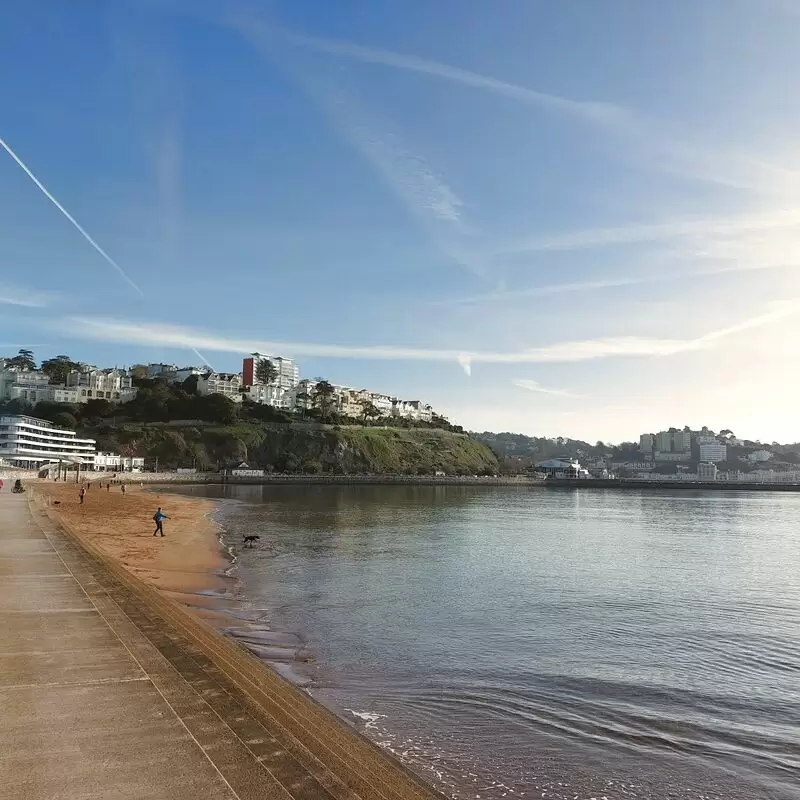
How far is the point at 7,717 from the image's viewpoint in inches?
281

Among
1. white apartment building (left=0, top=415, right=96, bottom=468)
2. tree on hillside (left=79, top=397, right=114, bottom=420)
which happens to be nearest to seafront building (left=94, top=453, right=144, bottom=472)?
white apartment building (left=0, top=415, right=96, bottom=468)

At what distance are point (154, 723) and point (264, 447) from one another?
175286 millimetres

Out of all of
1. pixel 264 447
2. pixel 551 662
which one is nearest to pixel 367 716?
pixel 551 662

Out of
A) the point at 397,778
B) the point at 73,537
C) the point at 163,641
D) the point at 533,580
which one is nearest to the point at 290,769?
the point at 397,778

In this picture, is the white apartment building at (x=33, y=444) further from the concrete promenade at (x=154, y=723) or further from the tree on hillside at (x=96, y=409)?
the concrete promenade at (x=154, y=723)

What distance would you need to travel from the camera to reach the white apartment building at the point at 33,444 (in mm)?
130625

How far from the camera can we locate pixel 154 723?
7125 millimetres

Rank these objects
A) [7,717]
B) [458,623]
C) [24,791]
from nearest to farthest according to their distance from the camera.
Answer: [24,791]
[7,717]
[458,623]

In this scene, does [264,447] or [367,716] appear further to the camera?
[264,447]

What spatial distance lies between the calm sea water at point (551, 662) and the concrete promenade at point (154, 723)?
6.71 ft

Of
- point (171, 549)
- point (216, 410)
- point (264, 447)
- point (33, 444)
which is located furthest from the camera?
point (216, 410)

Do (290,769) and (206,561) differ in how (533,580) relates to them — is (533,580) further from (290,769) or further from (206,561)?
(290,769)

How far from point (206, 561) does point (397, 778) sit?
2334 centimetres

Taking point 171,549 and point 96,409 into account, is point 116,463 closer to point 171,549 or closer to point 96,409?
point 96,409
